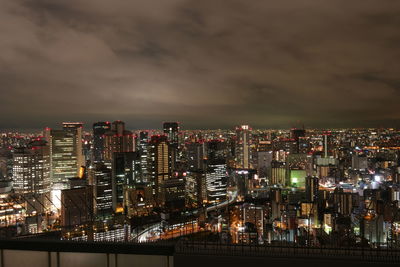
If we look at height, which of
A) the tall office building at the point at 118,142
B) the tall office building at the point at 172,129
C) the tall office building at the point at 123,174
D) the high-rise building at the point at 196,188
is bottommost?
the high-rise building at the point at 196,188

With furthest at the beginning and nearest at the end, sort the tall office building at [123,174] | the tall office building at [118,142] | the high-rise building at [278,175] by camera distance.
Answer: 1. the tall office building at [118,142]
2. the high-rise building at [278,175]
3. the tall office building at [123,174]

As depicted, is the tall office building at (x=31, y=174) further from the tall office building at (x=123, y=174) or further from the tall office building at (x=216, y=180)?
the tall office building at (x=216, y=180)

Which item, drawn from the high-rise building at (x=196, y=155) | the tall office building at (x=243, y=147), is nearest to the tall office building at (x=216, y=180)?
the high-rise building at (x=196, y=155)

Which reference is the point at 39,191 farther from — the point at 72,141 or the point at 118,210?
the point at 72,141

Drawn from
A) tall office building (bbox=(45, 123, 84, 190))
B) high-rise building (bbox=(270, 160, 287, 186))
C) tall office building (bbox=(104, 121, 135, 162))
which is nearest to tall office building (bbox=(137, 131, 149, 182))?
tall office building (bbox=(104, 121, 135, 162))

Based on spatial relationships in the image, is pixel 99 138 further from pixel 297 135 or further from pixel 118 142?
pixel 297 135

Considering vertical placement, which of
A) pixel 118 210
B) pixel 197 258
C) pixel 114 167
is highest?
pixel 197 258

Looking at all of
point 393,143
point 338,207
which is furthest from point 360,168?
point 338,207

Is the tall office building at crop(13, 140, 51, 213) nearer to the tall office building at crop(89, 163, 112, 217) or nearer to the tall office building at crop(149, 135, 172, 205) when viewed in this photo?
the tall office building at crop(89, 163, 112, 217)
